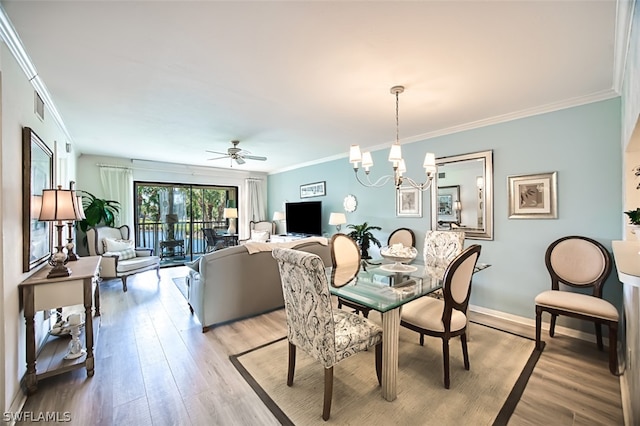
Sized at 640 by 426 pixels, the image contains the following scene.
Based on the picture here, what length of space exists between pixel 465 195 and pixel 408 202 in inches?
33.7

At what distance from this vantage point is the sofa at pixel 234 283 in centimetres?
295

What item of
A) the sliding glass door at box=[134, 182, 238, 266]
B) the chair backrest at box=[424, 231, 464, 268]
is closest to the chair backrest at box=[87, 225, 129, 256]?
the sliding glass door at box=[134, 182, 238, 266]

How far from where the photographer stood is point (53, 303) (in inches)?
79.4

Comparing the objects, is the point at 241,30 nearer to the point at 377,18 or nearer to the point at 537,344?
the point at 377,18

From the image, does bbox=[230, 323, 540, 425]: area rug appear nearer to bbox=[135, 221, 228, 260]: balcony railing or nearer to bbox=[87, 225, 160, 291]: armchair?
bbox=[87, 225, 160, 291]: armchair

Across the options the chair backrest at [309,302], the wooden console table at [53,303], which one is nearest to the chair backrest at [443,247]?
the chair backrest at [309,302]

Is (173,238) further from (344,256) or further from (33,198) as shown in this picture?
(344,256)

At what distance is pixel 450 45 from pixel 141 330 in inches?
157

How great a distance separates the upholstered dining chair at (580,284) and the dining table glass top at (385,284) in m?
0.74

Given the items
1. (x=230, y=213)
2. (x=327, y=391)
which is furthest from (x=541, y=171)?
(x=230, y=213)

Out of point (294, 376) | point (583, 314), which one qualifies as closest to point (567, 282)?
point (583, 314)

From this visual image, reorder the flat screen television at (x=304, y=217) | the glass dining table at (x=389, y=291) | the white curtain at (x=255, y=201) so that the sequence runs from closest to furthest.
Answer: the glass dining table at (x=389, y=291) < the flat screen television at (x=304, y=217) < the white curtain at (x=255, y=201)

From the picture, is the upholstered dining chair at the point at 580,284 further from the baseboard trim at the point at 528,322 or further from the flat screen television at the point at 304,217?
the flat screen television at the point at 304,217

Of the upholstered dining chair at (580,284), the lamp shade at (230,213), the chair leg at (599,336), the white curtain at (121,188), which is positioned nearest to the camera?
the upholstered dining chair at (580,284)
